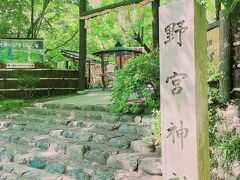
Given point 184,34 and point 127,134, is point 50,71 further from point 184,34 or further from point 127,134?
point 184,34

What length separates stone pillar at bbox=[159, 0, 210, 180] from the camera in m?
3.18

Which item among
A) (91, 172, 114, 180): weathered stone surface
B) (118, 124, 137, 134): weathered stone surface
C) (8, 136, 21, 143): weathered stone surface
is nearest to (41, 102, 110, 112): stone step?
(118, 124, 137, 134): weathered stone surface

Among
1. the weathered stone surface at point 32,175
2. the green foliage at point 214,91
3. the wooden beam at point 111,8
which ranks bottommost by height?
the weathered stone surface at point 32,175

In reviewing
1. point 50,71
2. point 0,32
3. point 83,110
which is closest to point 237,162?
point 83,110

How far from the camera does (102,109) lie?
28.5 ft

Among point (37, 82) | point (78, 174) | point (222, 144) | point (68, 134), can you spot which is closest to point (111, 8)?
point (37, 82)

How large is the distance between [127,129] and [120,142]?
2.21 feet

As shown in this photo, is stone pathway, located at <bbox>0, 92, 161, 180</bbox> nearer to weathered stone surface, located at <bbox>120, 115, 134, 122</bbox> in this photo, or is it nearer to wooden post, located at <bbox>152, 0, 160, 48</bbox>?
weathered stone surface, located at <bbox>120, 115, 134, 122</bbox>

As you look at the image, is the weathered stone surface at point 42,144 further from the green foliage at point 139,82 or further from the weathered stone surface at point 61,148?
the green foliage at point 139,82

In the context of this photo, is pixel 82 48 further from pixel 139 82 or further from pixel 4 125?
pixel 139 82

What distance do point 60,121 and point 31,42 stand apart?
6.73 metres

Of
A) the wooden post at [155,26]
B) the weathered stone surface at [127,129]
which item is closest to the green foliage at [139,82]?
the weathered stone surface at [127,129]

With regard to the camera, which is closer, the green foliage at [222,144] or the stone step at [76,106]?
the green foliage at [222,144]

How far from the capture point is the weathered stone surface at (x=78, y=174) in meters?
5.34
